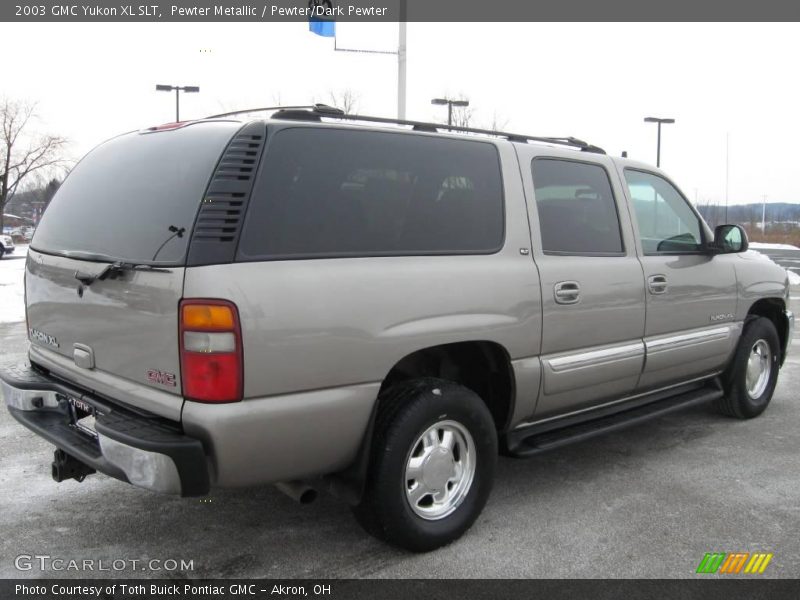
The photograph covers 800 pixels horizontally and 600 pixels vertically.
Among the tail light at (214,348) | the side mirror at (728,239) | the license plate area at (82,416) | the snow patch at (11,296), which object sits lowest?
the snow patch at (11,296)

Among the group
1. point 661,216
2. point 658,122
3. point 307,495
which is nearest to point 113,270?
point 307,495

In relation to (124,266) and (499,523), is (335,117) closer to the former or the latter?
(124,266)

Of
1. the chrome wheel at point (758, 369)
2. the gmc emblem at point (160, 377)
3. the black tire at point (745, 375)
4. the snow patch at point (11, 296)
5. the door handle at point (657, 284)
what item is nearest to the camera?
the gmc emblem at point (160, 377)

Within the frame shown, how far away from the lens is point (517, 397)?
3662 millimetres

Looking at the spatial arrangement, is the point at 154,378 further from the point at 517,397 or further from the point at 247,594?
the point at 517,397

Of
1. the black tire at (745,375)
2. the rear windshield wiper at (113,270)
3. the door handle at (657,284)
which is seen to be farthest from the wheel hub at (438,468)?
the black tire at (745,375)

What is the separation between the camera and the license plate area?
3.16m

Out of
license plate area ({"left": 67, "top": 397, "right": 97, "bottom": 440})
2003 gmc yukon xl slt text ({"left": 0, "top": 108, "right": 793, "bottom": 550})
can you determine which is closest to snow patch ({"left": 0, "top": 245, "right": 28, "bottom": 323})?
license plate area ({"left": 67, "top": 397, "right": 97, "bottom": 440})

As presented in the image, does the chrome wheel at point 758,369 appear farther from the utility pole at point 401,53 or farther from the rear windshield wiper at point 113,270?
the utility pole at point 401,53

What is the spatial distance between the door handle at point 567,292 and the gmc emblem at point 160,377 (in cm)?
197

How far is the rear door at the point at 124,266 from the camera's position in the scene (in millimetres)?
2775

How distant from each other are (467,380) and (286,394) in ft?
4.09

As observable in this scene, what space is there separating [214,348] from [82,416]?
107 cm

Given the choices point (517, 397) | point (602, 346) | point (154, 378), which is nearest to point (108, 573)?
point (154, 378)
